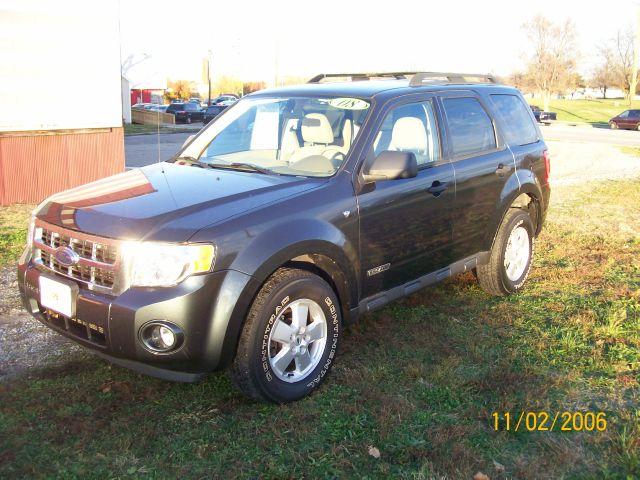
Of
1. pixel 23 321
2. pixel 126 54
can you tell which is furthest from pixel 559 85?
pixel 23 321

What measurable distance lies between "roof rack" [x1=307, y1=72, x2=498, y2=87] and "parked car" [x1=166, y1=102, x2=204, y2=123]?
3725 centimetres

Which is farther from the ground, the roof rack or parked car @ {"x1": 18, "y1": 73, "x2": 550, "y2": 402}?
the roof rack

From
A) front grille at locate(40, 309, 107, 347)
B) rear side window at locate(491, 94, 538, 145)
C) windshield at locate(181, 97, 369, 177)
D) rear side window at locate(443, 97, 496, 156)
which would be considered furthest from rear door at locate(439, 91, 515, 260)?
front grille at locate(40, 309, 107, 347)

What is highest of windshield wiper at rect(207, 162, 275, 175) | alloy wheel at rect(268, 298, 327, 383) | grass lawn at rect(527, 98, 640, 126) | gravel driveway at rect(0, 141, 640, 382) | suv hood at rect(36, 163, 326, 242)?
grass lawn at rect(527, 98, 640, 126)

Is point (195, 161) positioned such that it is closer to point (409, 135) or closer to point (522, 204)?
point (409, 135)

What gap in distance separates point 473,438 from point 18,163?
28.9 ft

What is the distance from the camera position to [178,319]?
320cm

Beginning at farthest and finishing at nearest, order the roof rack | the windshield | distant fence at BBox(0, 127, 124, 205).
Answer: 1. distant fence at BBox(0, 127, 124, 205)
2. the roof rack
3. the windshield

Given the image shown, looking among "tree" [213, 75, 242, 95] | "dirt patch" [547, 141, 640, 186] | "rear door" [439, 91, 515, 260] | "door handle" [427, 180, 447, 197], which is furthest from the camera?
"tree" [213, 75, 242, 95]

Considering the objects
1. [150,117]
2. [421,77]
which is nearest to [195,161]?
[421,77]

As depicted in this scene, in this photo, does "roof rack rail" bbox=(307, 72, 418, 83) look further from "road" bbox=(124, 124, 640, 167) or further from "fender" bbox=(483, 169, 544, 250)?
"road" bbox=(124, 124, 640, 167)

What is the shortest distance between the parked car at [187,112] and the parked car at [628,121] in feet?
84.7

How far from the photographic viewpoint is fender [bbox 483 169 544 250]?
17.6 ft

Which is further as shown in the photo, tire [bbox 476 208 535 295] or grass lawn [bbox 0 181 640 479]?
tire [bbox 476 208 535 295]
